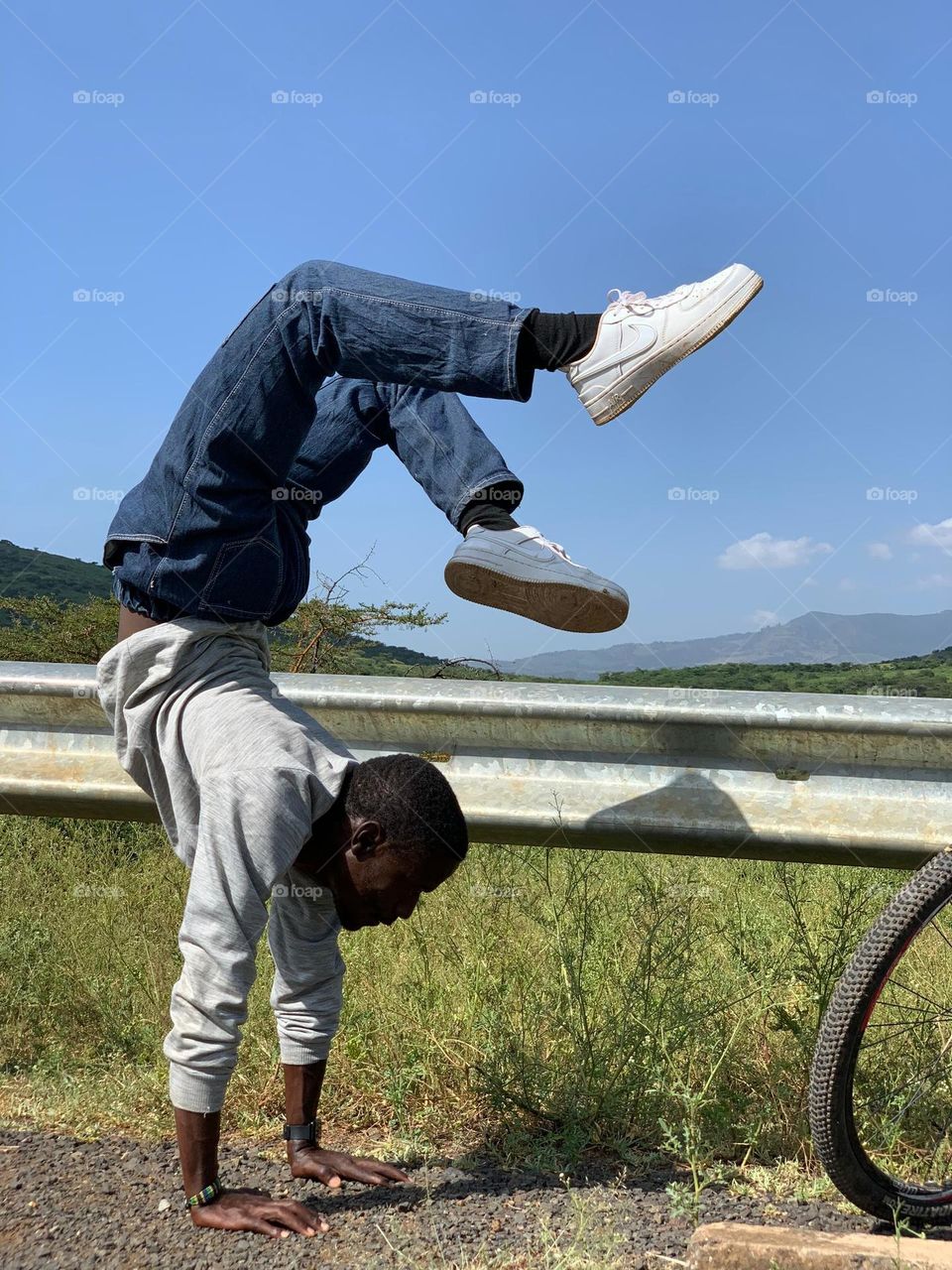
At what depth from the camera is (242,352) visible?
2.54m

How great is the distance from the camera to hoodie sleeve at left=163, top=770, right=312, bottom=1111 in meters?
2.39

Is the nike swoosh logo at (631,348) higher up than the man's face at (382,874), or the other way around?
the nike swoosh logo at (631,348)

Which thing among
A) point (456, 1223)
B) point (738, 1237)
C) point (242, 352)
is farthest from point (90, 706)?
point (738, 1237)

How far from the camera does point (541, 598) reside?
2.68 metres

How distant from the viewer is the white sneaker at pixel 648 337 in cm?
229

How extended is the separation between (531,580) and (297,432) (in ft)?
2.08

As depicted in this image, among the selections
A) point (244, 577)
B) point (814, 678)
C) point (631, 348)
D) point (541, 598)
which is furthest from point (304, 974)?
point (814, 678)

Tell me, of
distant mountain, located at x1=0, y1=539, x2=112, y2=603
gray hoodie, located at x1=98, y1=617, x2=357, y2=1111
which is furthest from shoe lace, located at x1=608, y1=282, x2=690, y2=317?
distant mountain, located at x1=0, y1=539, x2=112, y2=603

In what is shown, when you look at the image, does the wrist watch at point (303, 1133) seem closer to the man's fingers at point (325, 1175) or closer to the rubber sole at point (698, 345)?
the man's fingers at point (325, 1175)

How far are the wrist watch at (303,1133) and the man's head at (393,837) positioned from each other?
0.62 m

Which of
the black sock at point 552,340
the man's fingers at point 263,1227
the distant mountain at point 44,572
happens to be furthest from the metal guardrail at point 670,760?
the distant mountain at point 44,572

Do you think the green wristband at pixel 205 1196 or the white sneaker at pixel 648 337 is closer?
the white sneaker at pixel 648 337

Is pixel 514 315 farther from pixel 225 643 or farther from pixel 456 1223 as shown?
pixel 456 1223

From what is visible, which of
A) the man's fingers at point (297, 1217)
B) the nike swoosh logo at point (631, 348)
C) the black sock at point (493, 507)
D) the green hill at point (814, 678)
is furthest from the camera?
the green hill at point (814, 678)
